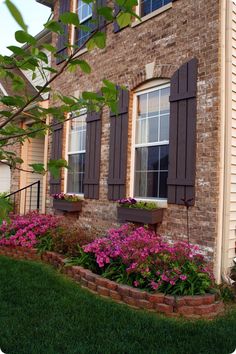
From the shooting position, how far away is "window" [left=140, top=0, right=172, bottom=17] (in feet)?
20.6

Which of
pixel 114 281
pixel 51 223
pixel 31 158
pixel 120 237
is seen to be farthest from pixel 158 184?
pixel 31 158

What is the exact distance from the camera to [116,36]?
7098 mm

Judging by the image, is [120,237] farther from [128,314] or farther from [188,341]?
[188,341]

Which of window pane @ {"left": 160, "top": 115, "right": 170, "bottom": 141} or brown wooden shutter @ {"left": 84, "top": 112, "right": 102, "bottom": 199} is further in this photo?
brown wooden shutter @ {"left": 84, "top": 112, "right": 102, "bottom": 199}

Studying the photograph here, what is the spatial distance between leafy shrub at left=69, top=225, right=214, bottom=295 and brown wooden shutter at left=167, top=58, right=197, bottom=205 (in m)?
0.82

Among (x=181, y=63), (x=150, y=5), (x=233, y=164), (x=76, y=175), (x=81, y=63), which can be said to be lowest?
(x=76, y=175)

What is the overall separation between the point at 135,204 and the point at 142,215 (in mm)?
340

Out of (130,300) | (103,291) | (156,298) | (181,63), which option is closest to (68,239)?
(103,291)

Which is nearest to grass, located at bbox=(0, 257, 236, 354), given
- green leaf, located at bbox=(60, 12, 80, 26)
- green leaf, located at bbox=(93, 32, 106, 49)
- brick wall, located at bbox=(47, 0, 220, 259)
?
brick wall, located at bbox=(47, 0, 220, 259)

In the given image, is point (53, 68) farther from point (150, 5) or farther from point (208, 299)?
point (150, 5)

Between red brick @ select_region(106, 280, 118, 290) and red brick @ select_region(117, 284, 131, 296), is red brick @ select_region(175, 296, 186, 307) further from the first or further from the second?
red brick @ select_region(106, 280, 118, 290)

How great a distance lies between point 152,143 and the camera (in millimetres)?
6262

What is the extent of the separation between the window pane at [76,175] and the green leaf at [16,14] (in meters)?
6.85

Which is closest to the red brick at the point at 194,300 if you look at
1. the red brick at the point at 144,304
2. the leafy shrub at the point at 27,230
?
the red brick at the point at 144,304
